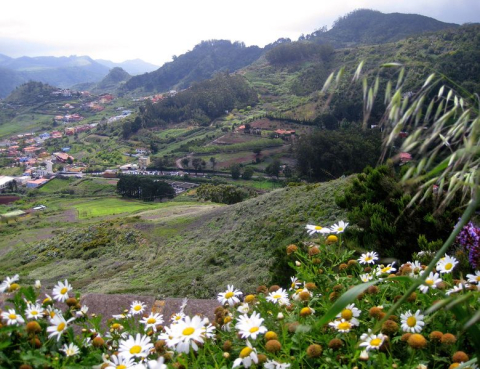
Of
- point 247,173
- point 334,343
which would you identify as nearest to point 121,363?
point 334,343

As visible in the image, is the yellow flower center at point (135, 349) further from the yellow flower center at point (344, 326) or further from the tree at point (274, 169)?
the tree at point (274, 169)

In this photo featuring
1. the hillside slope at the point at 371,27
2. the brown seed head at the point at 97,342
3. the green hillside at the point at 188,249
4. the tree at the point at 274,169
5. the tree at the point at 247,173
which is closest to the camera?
the brown seed head at the point at 97,342

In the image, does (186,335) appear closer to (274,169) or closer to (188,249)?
(188,249)

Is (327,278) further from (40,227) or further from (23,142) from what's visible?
(23,142)

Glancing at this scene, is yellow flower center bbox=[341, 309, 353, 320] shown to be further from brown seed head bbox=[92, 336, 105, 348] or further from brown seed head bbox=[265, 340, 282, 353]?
brown seed head bbox=[92, 336, 105, 348]

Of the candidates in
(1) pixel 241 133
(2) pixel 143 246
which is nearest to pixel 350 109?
(1) pixel 241 133

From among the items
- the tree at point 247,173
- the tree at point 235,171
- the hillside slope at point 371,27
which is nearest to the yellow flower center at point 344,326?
the tree at point 247,173
